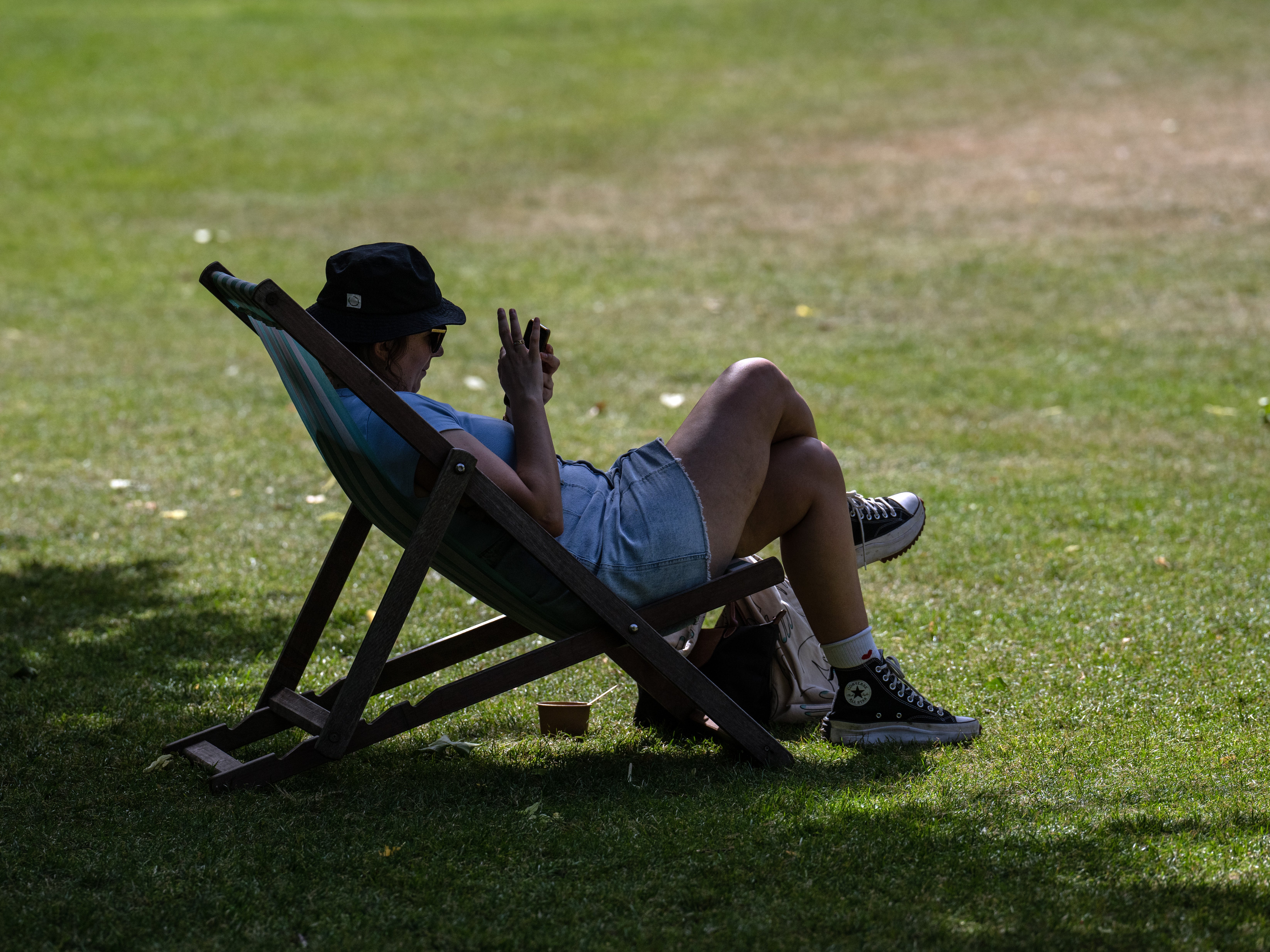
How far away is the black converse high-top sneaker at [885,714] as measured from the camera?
147 inches

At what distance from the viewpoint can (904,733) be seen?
3.73 m

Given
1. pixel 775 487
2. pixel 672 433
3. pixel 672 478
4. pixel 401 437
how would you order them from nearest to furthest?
1. pixel 401 437
2. pixel 672 478
3. pixel 775 487
4. pixel 672 433

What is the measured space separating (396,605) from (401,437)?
41 cm

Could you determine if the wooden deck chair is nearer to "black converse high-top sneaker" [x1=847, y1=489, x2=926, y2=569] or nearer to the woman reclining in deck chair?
the woman reclining in deck chair

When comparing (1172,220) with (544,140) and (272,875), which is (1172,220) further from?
(272,875)

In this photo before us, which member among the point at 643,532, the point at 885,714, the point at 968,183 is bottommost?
the point at 885,714

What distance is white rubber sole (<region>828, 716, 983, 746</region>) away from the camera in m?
3.73

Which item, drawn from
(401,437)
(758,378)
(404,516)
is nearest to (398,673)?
(404,516)

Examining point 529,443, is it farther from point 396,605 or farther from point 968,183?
point 968,183

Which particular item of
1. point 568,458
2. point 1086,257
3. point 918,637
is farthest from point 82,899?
point 1086,257

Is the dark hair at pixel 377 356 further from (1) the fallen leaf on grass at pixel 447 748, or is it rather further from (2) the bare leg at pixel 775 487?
(1) the fallen leaf on grass at pixel 447 748

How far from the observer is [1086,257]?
36.4 ft

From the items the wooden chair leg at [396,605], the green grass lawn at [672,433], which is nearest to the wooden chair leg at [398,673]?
the green grass lawn at [672,433]

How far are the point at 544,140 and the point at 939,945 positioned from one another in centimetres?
1431
